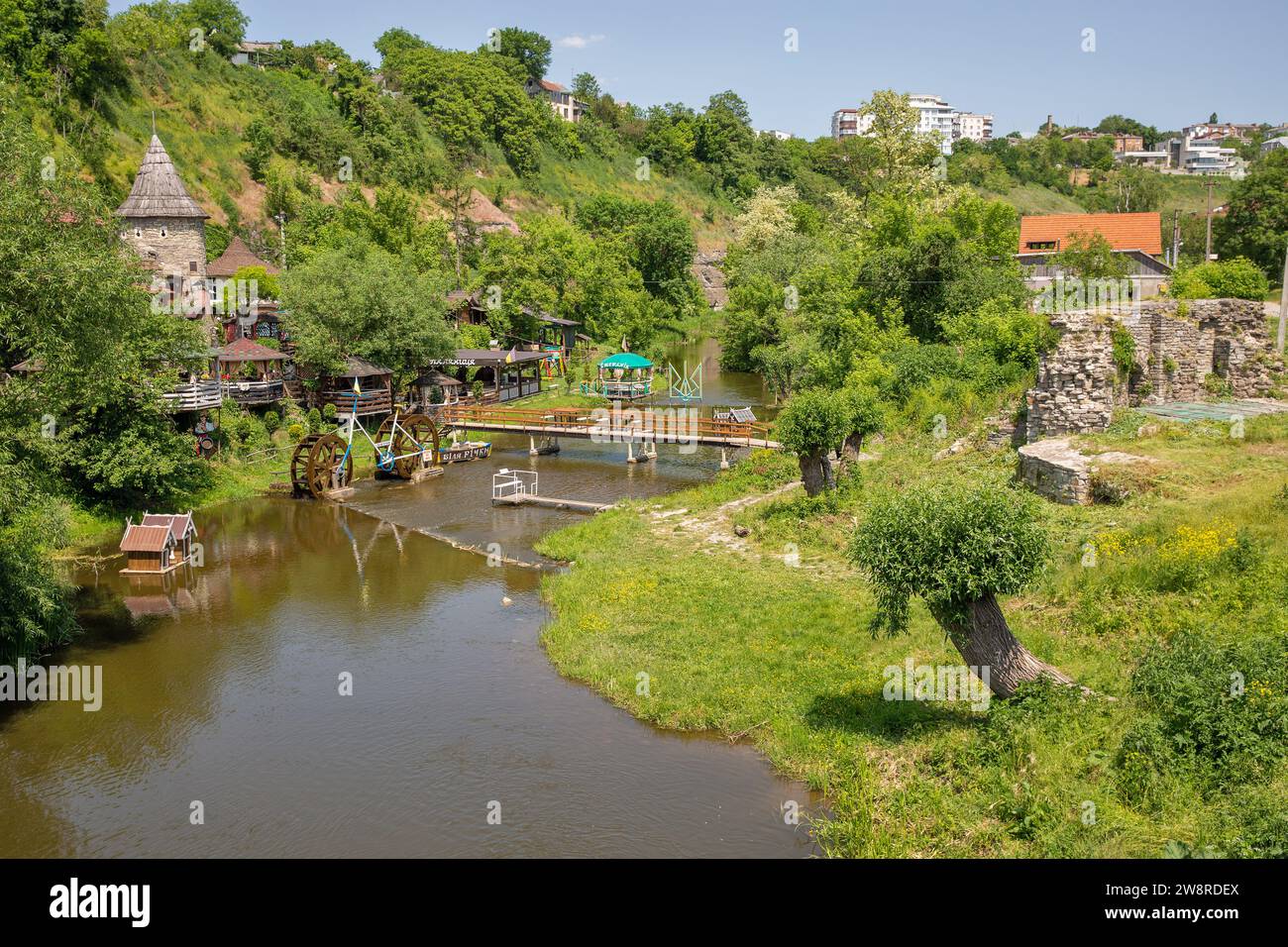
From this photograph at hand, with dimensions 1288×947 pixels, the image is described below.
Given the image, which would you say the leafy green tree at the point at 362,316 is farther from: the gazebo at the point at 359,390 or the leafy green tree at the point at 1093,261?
the leafy green tree at the point at 1093,261

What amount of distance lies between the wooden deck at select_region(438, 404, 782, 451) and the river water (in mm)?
10784

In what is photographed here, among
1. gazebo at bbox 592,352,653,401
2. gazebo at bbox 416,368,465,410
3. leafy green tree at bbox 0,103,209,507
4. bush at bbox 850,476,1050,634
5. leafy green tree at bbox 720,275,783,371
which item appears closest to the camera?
bush at bbox 850,476,1050,634

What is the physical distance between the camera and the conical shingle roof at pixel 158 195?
40406mm

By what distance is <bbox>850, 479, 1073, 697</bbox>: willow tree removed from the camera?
508 inches

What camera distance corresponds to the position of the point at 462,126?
8656 cm

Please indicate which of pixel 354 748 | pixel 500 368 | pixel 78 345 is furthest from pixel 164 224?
pixel 354 748

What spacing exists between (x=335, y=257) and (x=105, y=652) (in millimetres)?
25523

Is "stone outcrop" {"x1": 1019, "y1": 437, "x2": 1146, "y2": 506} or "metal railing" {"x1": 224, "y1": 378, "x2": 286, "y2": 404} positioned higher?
"metal railing" {"x1": 224, "y1": 378, "x2": 286, "y2": 404}

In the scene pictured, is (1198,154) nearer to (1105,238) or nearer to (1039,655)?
(1105,238)

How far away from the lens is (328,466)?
112 ft

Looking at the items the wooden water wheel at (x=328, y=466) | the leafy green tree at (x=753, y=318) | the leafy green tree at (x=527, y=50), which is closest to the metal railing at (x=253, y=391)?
the wooden water wheel at (x=328, y=466)

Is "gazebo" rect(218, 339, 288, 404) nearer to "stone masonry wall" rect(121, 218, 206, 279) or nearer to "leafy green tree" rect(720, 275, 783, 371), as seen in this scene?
"stone masonry wall" rect(121, 218, 206, 279)

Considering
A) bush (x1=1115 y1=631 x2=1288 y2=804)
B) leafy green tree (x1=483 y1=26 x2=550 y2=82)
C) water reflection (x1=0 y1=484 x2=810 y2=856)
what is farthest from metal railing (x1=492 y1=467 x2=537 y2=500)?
leafy green tree (x1=483 y1=26 x2=550 y2=82)

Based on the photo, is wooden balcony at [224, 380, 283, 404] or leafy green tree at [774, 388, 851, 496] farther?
wooden balcony at [224, 380, 283, 404]
